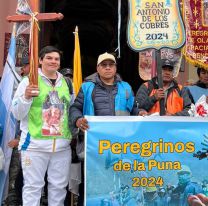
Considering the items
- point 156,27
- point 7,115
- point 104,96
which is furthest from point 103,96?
point 7,115

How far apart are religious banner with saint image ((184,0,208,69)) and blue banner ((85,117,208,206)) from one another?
174 cm

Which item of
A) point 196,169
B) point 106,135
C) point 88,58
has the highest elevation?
point 88,58

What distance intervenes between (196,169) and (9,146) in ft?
6.85

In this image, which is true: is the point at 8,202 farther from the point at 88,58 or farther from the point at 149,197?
the point at 88,58

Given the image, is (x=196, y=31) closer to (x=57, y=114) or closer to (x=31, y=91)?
(x=57, y=114)

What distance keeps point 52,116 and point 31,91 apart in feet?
1.27

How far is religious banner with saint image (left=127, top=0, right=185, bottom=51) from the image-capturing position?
448cm

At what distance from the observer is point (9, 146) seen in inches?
190

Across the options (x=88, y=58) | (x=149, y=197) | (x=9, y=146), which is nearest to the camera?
(x=149, y=197)

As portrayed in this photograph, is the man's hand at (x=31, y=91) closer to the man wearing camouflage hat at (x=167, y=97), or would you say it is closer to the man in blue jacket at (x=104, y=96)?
the man in blue jacket at (x=104, y=96)

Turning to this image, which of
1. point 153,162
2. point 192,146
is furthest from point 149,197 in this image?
point 192,146

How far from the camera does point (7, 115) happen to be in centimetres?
509

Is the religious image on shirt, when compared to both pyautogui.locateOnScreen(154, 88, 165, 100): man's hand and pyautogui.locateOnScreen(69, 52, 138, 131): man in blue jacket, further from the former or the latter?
pyautogui.locateOnScreen(154, 88, 165, 100): man's hand

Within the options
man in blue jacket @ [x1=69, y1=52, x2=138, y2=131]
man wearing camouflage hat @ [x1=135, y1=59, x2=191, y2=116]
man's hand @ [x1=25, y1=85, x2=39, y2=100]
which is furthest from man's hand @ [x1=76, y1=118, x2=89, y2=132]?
man wearing camouflage hat @ [x1=135, y1=59, x2=191, y2=116]
